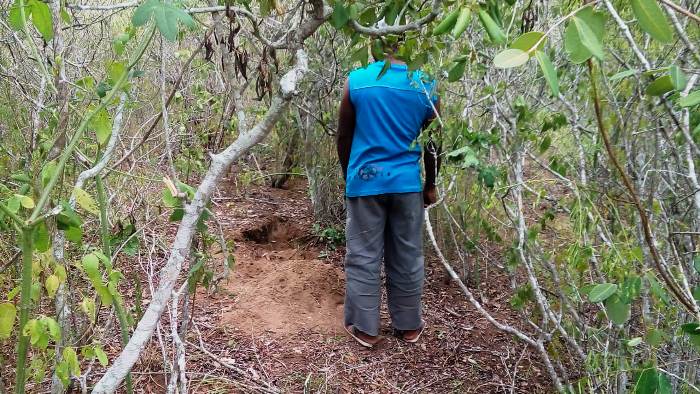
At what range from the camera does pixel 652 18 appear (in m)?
0.72

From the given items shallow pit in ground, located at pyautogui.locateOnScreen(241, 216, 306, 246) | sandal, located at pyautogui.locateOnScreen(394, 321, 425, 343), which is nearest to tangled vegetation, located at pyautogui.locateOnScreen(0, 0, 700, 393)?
shallow pit in ground, located at pyautogui.locateOnScreen(241, 216, 306, 246)

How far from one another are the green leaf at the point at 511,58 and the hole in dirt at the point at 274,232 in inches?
153

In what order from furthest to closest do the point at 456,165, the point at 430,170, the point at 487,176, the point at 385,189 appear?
the point at 430,170
the point at 385,189
the point at 456,165
the point at 487,176

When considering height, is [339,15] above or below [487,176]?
above

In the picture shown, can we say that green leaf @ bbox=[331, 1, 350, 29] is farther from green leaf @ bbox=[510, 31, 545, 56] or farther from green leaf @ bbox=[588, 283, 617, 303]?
green leaf @ bbox=[588, 283, 617, 303]

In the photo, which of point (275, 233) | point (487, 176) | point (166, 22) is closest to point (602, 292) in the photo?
→ point (487, 176)

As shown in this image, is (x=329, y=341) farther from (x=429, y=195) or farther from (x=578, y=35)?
(x=578, y=35)

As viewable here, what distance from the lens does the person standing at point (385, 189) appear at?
2920 mm

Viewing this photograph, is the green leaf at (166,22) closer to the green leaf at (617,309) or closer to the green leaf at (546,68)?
the green leaf at (546,68)

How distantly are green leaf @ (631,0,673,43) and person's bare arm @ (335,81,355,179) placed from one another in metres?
2.31

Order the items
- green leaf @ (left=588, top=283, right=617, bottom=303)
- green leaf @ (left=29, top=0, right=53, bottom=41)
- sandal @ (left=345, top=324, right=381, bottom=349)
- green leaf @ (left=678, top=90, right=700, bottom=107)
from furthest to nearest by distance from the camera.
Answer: sandal @ (left=345, top=324, right=381, bottom=349) < green leaf @ (left=588, top=283, right=617, bottom=303) < green leaf @ (left=29, top=0, right=53, bottom=41) < green leaf @ (left=678, top=90, right=700, bottom=107)

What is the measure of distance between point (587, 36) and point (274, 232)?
4092 millimetres

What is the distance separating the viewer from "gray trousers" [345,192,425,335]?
3.09 m

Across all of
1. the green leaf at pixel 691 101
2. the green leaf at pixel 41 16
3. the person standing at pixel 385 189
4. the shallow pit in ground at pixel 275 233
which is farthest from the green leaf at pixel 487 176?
the shallow pit in ground at pixel 275 233
